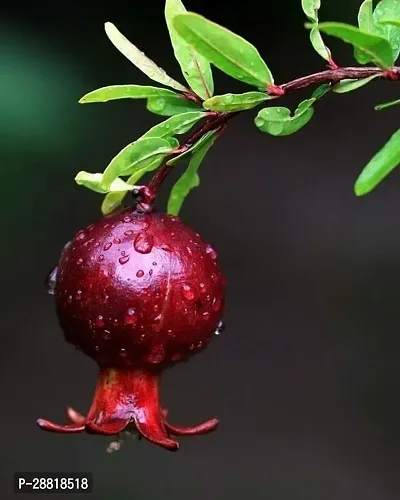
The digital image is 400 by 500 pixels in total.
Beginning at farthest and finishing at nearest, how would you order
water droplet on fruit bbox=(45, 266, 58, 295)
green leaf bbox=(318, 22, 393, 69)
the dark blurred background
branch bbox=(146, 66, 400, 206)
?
1. the dark blurred background
2. water droplet on fruit bbox=(45, 266, 58, 295)
3. branch bbox=(146, 66, 400, 206)
4. green leaf bbox=(318, 22, 393, 69)

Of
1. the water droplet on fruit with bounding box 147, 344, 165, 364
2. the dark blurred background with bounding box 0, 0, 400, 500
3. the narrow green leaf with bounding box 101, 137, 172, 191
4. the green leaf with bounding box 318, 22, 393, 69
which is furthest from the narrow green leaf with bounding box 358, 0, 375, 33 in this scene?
the dark blurred background with bounding box 0, 0, 400, 500

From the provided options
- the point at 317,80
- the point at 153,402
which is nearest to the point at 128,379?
the point at 153,402

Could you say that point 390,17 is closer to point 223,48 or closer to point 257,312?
point 223,48

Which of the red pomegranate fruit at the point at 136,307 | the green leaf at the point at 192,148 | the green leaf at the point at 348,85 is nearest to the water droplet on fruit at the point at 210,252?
the red pomegranate fruit at the point at 136,307

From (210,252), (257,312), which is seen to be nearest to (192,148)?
(210,252)

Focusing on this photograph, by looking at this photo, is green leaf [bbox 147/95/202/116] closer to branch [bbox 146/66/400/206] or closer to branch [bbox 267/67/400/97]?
branch [bbox 146/66/400/206]

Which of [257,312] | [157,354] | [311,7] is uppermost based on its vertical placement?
[311,7]
